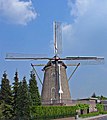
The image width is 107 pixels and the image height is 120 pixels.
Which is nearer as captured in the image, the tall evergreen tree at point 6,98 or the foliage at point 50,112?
the tall evergreen tree at point 6,98

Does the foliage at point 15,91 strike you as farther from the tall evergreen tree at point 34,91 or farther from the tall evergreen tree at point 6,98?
the tall evergreen tree at point 34,91

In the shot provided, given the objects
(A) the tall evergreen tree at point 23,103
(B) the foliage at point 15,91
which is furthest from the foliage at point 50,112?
(B) the foliage at point 15,91

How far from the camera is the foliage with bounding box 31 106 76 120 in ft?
138

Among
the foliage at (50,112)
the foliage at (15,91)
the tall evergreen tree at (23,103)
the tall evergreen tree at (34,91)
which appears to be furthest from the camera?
the tall evergreen tree at (34,91)

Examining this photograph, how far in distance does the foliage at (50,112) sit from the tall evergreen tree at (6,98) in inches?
118

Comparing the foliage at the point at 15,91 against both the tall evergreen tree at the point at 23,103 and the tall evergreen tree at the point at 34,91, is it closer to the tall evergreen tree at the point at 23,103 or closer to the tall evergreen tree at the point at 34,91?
the tall evergreen tree at the point at 23,103

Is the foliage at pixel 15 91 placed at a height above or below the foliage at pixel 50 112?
above

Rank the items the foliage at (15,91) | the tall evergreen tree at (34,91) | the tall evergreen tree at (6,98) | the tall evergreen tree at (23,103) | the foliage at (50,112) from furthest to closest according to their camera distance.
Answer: the tall evergreen tree at (34,91) < the foliage at (50,112) < the foliage at (15,91) < the tall evergreen tree at (6,98) < the tall evergreen tree at (23,103)

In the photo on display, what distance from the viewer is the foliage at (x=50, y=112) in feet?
138

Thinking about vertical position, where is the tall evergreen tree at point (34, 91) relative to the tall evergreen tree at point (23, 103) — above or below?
above

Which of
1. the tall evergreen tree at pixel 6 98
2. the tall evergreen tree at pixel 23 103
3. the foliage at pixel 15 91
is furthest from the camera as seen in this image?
the foliage at pixel 15 91

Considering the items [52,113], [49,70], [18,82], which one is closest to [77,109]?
[49,70]

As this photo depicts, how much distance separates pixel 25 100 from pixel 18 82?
3245 millimetres

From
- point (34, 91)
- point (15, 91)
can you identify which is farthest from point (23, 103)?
point (34, 91)
